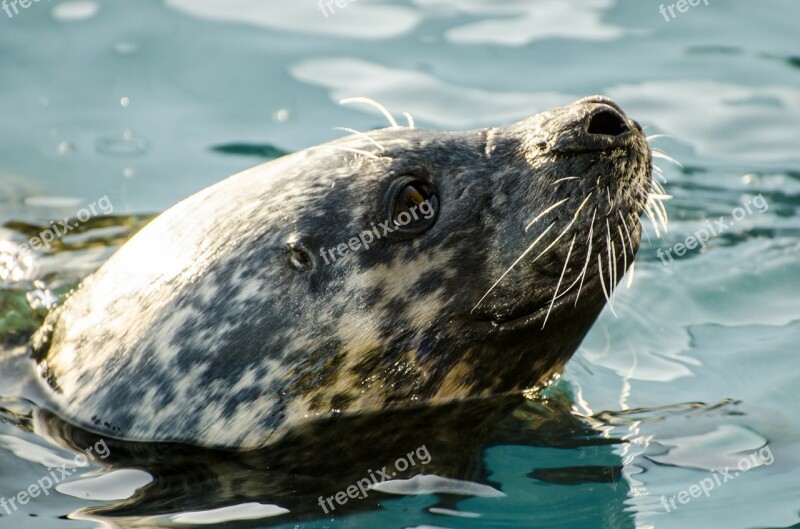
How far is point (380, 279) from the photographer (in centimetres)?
503

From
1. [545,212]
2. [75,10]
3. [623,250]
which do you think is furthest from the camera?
[75,10]

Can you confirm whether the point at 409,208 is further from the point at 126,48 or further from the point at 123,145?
the point at 126,48

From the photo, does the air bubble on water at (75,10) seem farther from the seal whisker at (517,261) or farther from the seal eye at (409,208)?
the seal whisker at (517,261)

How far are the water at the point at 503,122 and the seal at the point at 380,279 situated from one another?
0.36 m

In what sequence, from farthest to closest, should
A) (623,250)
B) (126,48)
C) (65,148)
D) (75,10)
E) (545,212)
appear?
(75,10) → (126,48) → (65,148) → (623,250) → (545,212)

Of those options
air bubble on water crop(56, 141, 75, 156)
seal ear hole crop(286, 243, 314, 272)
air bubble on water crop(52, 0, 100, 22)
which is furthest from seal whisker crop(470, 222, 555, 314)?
air bubble on water crop(52, 0, 100, 22)

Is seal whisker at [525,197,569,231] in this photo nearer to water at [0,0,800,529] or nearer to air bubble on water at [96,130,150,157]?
water at [0,0,800,529]

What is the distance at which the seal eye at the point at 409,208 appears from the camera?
16.5 ft

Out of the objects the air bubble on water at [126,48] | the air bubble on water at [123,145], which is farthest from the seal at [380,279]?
the air bubble on water at [126,48]

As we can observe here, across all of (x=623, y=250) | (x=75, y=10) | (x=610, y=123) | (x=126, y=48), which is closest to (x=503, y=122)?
(x=126, y=48)

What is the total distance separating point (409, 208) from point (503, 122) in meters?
3.86

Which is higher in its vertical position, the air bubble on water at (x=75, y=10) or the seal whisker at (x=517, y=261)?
the air bubble on water at (x=75, y=10)

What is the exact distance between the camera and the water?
5.15 m

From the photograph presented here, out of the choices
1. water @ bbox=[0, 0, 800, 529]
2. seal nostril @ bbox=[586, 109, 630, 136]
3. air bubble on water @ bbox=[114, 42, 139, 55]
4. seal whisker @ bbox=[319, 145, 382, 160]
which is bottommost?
water @ bbox=[0, 0, 800, 529]
